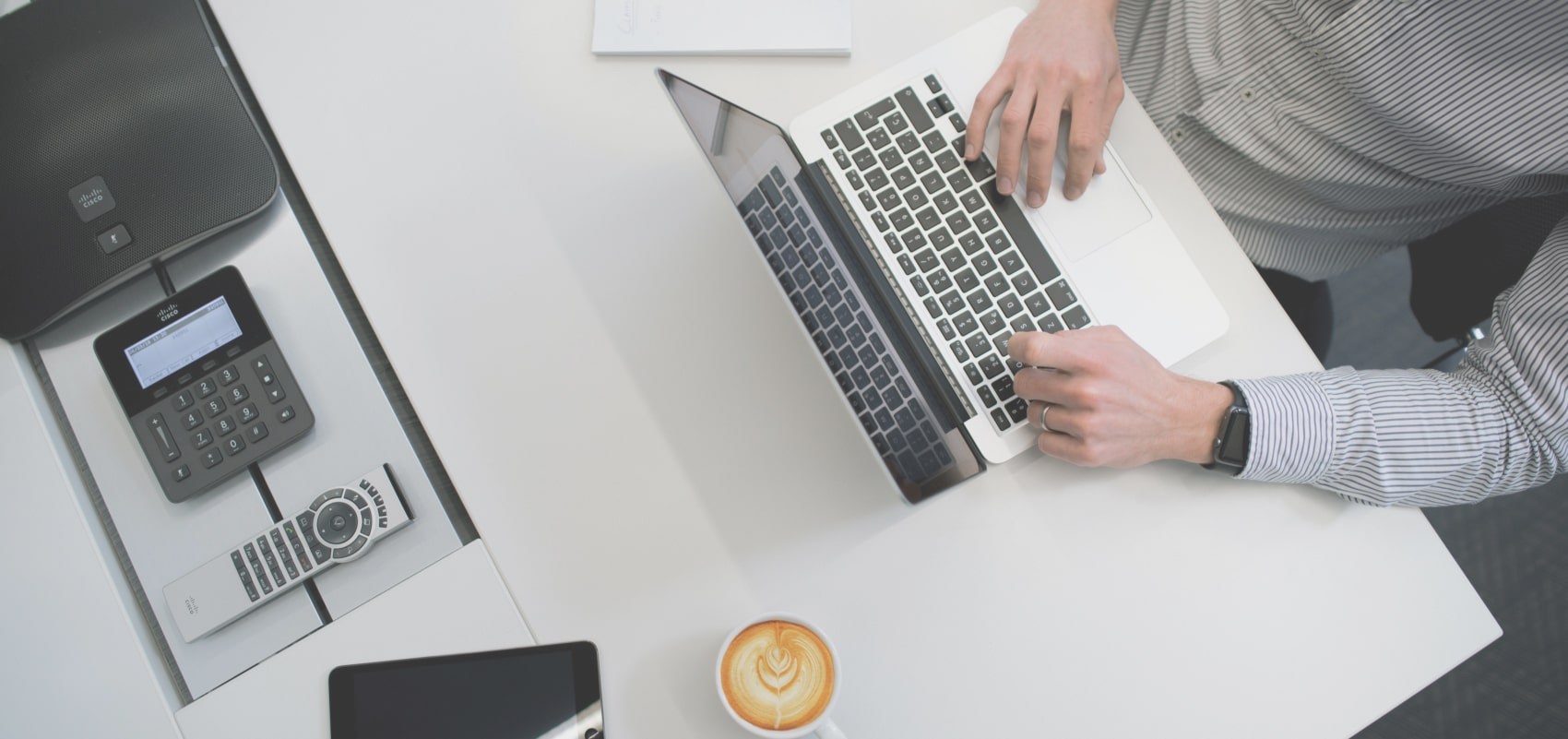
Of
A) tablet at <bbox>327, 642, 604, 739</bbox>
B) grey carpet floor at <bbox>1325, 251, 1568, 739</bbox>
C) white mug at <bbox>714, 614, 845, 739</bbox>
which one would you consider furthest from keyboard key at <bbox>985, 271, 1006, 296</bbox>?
grey carpet floor at <bbox>1325, 251, 1568, 739</bbox>

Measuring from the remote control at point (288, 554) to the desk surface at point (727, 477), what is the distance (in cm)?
8

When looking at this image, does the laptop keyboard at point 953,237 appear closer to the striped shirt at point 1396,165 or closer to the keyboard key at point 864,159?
the keyboard key at point 864,159

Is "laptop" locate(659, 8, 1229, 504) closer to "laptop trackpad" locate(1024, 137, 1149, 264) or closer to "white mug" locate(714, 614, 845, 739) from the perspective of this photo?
"laptop trackpad" locate(1024, 137, 1149, 264)

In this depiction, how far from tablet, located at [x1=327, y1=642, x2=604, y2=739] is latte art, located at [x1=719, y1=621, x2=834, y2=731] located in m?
0.13

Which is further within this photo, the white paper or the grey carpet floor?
the grey carpet floor

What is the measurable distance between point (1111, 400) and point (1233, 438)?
118 millimetres

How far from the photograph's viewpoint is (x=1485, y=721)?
4.33ft

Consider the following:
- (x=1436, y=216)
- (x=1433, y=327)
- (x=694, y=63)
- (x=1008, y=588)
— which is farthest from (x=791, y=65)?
(x=1433, y=327)

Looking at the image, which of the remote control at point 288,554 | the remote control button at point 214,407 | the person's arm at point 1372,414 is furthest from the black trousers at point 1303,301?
the remote control button at point 214,407

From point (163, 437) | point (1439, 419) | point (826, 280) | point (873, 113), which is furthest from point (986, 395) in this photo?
point (163, 437)

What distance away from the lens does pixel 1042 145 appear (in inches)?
28.5

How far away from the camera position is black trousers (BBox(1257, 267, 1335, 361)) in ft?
3.40

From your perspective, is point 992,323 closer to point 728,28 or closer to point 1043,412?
point 1043,412

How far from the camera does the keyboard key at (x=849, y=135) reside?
75 centimetres
